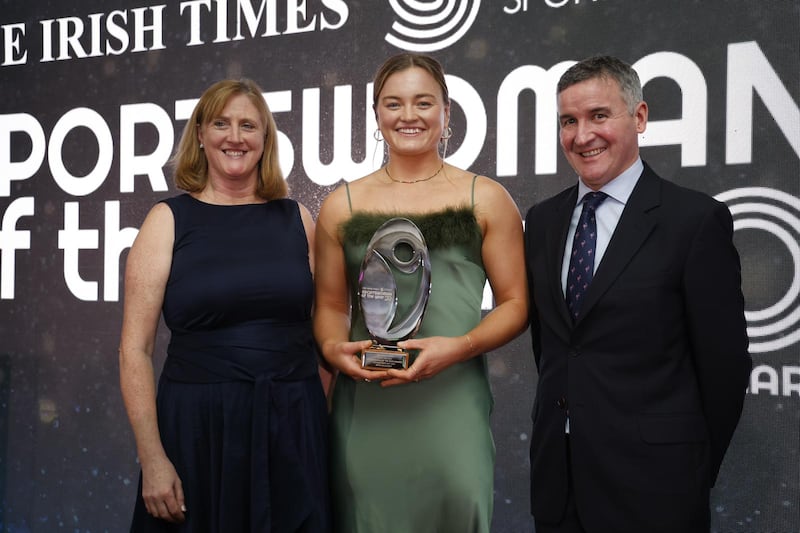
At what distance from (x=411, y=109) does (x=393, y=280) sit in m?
0.43

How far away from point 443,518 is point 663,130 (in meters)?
1.83

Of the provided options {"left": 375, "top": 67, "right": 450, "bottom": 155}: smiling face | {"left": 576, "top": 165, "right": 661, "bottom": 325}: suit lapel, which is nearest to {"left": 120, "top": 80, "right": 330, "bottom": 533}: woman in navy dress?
{"left": 375, "top": 67, "right": 450, "bottom": 155}: smiling face

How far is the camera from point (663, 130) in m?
3.11

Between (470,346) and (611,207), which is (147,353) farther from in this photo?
(611,207)

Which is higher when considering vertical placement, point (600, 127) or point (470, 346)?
point (600, 127)

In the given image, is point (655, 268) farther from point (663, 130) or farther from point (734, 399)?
point (663, 130)

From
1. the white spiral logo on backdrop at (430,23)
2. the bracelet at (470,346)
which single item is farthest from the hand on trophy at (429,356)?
the white spiral logo on backdrop at (430,23)

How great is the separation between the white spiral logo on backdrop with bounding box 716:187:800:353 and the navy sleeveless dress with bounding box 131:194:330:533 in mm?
1785

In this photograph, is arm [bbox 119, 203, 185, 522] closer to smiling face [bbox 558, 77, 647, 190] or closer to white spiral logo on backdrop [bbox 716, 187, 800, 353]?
smiling face [bbox 558, 77, 647, 190]

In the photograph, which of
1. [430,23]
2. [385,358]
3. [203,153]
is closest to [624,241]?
[385,358]

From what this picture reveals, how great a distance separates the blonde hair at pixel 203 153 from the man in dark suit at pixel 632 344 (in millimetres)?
829

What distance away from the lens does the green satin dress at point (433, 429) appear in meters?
1.99

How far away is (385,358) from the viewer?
6.08 ft

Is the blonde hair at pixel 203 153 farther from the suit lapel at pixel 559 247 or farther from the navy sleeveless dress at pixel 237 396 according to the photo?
the suit lapel at pixel 559 247
